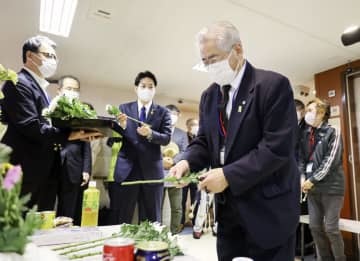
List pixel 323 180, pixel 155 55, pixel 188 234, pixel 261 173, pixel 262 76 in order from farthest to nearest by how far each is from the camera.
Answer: pixel 188 234 → pixel 155 55 → pixel 323 180 → pixel 262 76 → pixel 261 173

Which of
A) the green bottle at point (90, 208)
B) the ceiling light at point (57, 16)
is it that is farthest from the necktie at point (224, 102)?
the ceiling light at point (57, 16)

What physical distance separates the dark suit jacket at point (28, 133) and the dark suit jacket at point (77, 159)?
69cm

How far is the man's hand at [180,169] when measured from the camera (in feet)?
3.59

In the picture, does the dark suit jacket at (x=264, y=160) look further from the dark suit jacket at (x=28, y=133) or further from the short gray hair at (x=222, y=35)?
the dark suit jacket at (x=28, y=133)

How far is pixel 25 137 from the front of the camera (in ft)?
4.72

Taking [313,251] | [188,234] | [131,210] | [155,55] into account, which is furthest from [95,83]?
[313,251]

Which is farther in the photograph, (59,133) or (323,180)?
(323,180)

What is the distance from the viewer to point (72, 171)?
2.27 m

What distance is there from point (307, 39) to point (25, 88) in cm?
259

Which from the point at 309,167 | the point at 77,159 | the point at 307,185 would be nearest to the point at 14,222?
the point at 77,159

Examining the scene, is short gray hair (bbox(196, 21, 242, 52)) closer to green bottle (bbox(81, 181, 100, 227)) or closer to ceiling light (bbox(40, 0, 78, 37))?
green bottle (bbox(81, 181, 100, 227))

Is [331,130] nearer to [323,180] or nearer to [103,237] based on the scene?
[323,180]

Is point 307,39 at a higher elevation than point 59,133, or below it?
higher

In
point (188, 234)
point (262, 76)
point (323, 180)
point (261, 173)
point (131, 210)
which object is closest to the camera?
point (261, 173)
